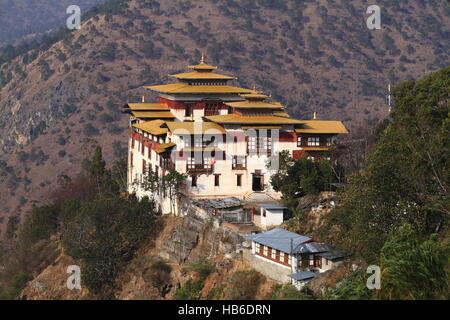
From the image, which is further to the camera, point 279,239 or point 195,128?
point 195,128

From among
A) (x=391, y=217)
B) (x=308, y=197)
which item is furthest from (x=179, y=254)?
(x=391, y=217)

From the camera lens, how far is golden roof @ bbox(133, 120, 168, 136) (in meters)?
74.6

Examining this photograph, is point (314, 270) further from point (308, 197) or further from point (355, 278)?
point (308, 197)

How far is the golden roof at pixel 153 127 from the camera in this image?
74562mm

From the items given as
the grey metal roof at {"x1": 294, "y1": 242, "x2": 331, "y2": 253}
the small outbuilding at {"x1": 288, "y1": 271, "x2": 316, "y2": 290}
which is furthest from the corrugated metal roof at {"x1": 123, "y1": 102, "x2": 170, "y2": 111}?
the small outbuilding at {"x1": 288, "y1": 271, "x2": 316, "y2": 290}

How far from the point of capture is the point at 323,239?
192 feet

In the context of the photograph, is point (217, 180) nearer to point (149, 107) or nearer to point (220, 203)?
point (220, 203)

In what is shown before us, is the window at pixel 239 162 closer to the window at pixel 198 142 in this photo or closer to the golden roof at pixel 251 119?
the golden roof at pixel 251 119

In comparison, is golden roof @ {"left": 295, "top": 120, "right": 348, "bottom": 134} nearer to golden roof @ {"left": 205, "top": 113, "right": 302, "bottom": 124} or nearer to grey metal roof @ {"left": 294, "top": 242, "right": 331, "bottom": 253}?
golden roof @ {"left": 205, "top": 113, "right": 302, "bottom": 124}

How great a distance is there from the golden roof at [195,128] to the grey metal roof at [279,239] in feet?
43.3

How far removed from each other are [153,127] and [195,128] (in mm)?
6787

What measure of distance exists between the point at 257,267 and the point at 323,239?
4.28m

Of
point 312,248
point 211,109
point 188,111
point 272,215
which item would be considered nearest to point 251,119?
point 211,109

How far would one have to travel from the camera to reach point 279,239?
190 feet
